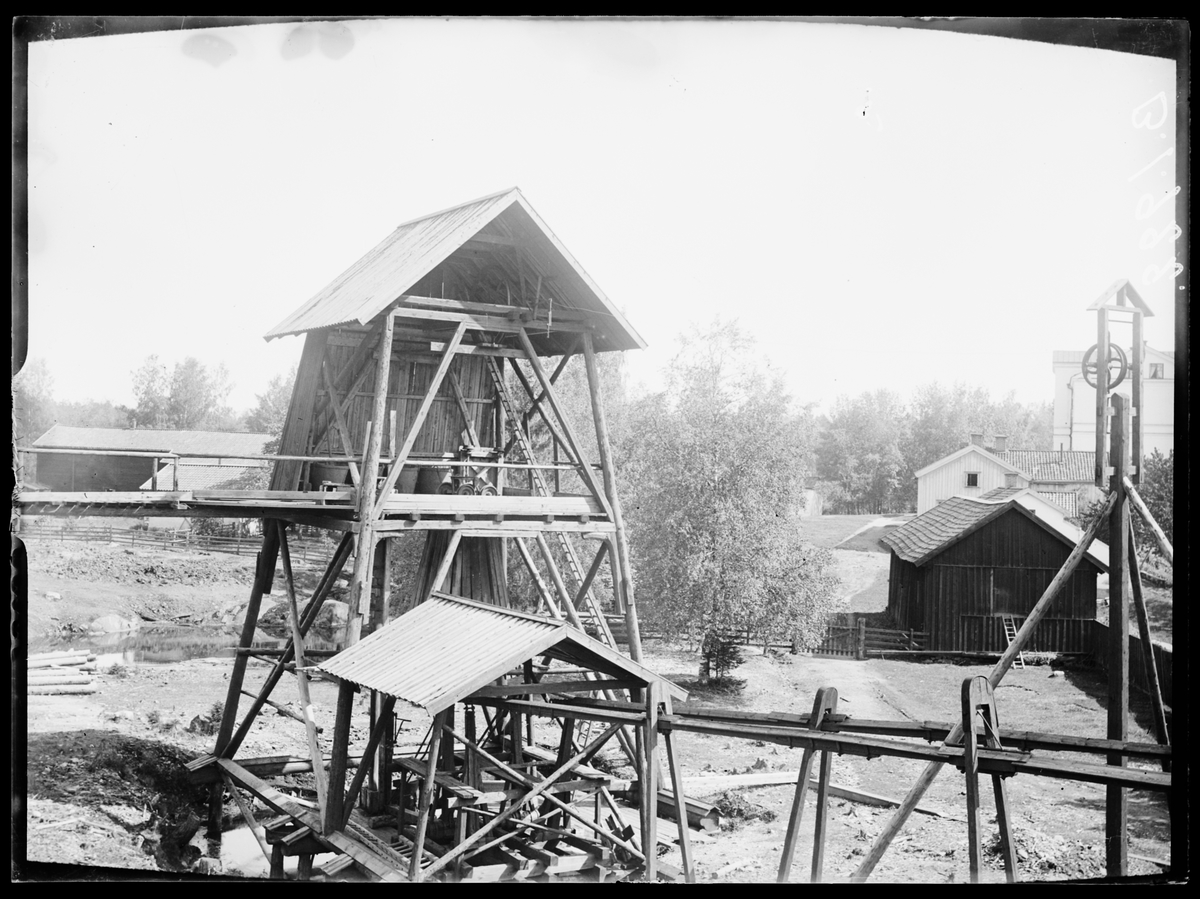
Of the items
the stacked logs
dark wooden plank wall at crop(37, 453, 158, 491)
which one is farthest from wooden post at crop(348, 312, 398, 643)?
dark wooden plank wall at crop(37, 453, 158, 491)

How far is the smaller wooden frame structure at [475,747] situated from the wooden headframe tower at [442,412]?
1.91 m

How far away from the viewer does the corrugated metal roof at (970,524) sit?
31766 mm

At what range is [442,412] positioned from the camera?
17.8m

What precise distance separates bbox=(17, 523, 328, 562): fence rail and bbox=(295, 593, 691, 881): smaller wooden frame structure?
3445 cm

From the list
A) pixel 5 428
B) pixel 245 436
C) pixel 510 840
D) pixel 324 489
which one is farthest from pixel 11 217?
pixel 245 436

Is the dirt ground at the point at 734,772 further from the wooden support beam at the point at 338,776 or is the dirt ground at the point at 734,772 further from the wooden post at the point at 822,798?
the wooden post at the point at 822,798

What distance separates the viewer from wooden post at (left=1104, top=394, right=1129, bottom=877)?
11.6 meters

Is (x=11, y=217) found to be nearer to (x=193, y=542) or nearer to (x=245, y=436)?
(x=193, y=542)

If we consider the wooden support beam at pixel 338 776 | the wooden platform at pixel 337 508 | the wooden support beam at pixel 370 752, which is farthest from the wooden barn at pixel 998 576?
the wooden support beam at pixel 370 752

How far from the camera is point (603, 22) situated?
36.3ft

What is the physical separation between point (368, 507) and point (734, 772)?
38.5ft

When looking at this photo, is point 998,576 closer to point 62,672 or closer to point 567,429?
point 567,429

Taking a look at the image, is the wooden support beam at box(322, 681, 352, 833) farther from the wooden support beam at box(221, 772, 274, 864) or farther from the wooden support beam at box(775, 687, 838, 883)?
the wooden support beam at box(775, 687, 838, 883)

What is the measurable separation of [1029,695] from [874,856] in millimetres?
20362
